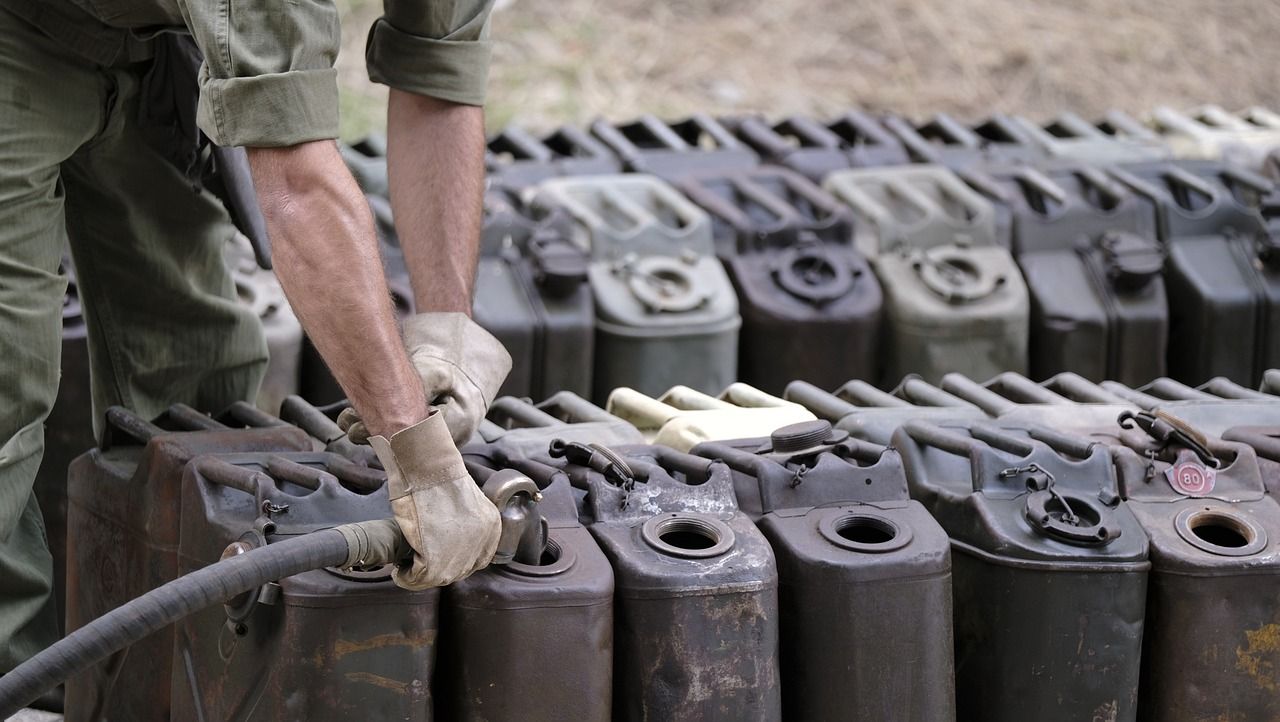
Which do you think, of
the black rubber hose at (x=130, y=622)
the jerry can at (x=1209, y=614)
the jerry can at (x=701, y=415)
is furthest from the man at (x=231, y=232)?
the jerry can at (x=1209, y=614)

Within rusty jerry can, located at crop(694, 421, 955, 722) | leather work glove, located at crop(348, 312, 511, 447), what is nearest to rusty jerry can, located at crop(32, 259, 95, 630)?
leather work glove, located at crop(348, 312, 511, 447)

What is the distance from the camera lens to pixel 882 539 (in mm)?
2908

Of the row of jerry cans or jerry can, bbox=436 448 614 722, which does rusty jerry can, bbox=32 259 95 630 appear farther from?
jerry can, bbox=436 448 614 722

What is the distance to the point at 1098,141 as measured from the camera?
230 inches

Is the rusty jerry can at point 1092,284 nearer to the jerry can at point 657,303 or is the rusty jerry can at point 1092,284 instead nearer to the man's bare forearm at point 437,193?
the jerry can at point 657,303

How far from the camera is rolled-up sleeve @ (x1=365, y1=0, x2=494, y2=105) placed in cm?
305

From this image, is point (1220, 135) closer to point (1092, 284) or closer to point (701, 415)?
point (1092, 284)

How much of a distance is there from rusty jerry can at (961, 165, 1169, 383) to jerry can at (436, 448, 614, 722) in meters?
2.54

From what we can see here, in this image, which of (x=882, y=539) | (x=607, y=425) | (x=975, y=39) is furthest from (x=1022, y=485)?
(x=975, y=39)

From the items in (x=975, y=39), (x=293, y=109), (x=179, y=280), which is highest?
(x=293, y=109)

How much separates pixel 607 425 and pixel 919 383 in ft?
2.68

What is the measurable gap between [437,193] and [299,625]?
96 cm

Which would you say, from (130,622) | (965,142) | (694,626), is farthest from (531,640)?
(965,142)

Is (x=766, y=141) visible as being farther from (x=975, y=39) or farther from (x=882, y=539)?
(x=975, y=39)
